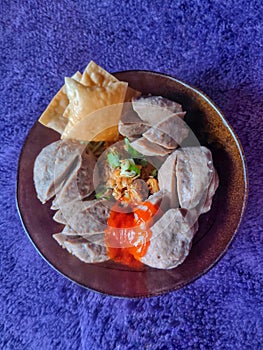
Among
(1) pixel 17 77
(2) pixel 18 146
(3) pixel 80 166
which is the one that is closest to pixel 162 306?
(3) pixel 80 166

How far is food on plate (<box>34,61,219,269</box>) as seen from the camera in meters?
0.89

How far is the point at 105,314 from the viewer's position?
102cm

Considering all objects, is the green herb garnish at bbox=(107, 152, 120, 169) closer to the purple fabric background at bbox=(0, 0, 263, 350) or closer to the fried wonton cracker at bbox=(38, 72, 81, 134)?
the fried wonton cracker at bbox=(38, 72, 81, 134)

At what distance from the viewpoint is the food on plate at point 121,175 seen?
89 centimetres

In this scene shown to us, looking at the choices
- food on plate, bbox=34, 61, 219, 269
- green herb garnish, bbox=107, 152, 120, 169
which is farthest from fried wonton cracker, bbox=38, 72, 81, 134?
green herb garnish, bbox=107, 152, 120, 169

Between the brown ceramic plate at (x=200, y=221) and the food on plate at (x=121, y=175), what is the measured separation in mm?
30

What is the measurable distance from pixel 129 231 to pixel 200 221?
0.45ft

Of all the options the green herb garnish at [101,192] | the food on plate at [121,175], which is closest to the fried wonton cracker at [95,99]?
the food on plate at [121,175]

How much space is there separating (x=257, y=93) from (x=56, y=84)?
1.42ft

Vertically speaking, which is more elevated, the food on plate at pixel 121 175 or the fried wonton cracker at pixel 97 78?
the fried wonton cracker at pixel 97 78

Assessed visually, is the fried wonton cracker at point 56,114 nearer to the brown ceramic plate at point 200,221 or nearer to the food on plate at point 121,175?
the food on plate at point 121,175

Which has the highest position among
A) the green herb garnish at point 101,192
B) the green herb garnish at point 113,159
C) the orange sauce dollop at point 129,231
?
the green herb garnish at point 113,159

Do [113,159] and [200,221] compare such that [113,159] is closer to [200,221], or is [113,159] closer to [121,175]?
[121,175]

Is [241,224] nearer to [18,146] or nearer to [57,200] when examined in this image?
[57,200]
